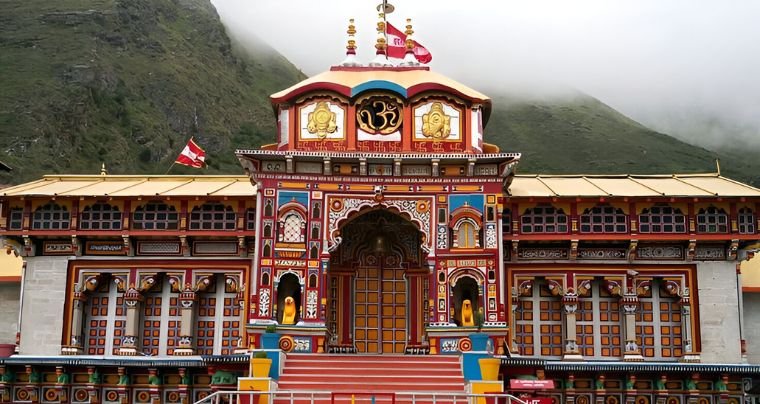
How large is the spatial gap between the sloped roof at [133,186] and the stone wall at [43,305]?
259 cm

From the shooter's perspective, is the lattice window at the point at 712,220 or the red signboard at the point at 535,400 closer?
the red signboard at the point at 535,400

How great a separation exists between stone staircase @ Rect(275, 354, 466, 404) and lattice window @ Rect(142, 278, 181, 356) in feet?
22.2

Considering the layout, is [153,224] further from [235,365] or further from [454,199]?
[454,199]

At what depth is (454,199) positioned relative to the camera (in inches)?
1188

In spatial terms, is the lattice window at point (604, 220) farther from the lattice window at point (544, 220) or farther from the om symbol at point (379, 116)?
the om symbol at point (379, 116)

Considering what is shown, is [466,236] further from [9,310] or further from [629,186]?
[9,310]

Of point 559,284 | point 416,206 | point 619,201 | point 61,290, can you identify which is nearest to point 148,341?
point 61,290

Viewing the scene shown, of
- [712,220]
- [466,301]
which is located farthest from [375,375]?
[712,220]

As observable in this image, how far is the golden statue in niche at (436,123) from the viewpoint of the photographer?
30.7m

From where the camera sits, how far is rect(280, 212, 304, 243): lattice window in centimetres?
2983

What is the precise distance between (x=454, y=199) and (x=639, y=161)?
7242cm

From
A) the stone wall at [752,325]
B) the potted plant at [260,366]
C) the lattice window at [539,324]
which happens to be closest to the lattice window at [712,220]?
the stone wall at [752,325]

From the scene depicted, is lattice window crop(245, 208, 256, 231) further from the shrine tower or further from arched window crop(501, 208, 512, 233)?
arched window crop(501, 208, 512, 233)

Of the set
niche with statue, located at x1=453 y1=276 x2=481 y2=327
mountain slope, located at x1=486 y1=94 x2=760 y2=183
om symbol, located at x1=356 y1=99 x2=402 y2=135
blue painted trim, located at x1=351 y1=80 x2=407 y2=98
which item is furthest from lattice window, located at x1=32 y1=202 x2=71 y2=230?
mountain slope, located at x1=486 y1=94 x2=760 y2=183
